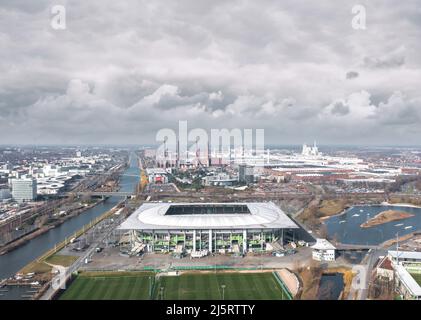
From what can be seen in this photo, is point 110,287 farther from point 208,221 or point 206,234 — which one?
point 208,221

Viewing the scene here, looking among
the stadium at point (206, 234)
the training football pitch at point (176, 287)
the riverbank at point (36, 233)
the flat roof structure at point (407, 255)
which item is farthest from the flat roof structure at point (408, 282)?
the riverbank at point (36, 233)

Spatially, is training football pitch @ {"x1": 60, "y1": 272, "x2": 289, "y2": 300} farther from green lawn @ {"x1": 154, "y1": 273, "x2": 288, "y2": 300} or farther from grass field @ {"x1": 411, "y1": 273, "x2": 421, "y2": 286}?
grass field @ {"x1": 411, "y1": 273, "x2": 421, "y2": 286}

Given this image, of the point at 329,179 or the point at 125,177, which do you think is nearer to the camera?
the point at 329,179

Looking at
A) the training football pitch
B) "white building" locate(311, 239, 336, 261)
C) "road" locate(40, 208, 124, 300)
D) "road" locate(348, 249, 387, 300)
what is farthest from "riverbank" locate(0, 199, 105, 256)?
"road" locate(348, 249, 387, 300)
